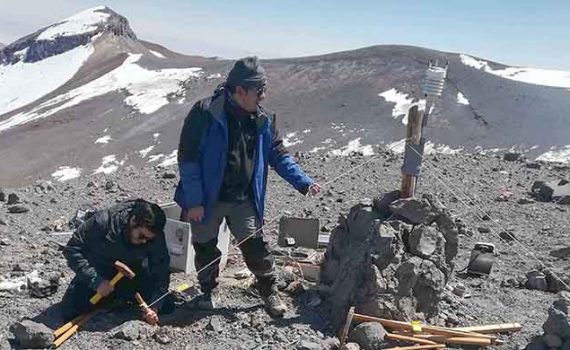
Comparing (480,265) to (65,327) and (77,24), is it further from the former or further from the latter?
(77,24)

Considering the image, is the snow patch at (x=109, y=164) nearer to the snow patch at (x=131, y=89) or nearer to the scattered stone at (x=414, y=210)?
the snow patch at (x=131, y=89)

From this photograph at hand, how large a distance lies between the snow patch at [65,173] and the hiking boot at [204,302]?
17.8 metres

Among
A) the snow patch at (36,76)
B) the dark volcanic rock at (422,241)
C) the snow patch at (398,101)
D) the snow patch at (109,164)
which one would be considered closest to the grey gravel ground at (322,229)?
the dark volcanic rock at (422,241)

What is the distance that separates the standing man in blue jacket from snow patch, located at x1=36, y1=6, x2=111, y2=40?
5115 centimetres

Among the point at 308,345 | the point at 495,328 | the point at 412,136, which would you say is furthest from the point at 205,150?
the point at 495,328

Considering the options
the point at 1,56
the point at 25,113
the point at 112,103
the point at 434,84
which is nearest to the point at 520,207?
the point at 434,84

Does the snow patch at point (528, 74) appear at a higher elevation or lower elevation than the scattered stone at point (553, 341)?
higher

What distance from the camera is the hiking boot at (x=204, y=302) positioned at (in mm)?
5633

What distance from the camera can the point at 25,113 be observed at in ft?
120

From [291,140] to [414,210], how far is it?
17.4m

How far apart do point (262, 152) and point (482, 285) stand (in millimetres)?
3066

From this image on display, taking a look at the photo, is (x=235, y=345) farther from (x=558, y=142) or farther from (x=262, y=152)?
(x=558, y=142)

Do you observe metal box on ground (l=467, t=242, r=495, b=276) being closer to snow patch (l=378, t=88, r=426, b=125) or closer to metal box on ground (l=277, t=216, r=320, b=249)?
metal box on ground (l=277, t=216, r=320, b=249)

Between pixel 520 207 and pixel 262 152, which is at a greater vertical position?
pixel 262 152
